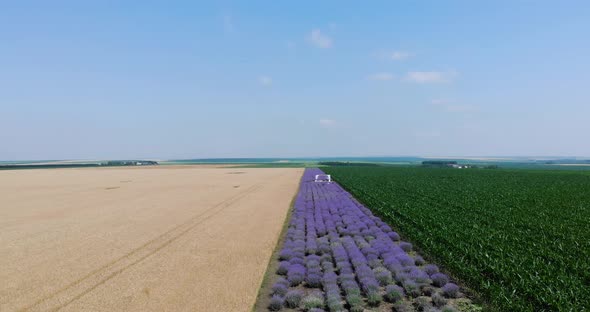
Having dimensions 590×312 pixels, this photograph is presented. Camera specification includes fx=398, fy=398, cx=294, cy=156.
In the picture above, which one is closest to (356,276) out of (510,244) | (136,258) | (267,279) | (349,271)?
(349,271)

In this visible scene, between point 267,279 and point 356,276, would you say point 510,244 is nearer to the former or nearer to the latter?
point 356,276

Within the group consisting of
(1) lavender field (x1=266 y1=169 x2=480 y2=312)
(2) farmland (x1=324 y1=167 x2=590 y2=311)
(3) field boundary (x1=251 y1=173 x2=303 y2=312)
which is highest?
(2) farmland (x1=324 y1=167 x2=590 y2=311)

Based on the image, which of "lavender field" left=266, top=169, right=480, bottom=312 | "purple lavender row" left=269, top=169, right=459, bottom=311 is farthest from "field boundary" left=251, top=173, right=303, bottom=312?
"purple lavender row" left=269, top=169, right=459, bottom=311

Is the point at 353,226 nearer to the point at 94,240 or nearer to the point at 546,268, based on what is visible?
the point at 546,268

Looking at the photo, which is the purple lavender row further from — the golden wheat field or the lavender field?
the golden wheat field

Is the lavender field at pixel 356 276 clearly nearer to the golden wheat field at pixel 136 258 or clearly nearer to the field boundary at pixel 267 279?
the field boundary at pixel 267 279

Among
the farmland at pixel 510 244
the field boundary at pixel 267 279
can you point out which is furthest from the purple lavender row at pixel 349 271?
the farmland at pixel 510 244

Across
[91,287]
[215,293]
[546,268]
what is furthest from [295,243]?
[546,268]

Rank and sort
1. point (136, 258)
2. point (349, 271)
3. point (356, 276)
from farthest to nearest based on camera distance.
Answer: point (136, 258) → point (349, 271) → point (356, 276)
